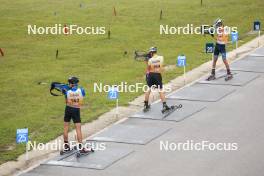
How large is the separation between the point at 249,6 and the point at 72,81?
2658cm

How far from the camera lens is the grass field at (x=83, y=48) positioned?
22.0 m

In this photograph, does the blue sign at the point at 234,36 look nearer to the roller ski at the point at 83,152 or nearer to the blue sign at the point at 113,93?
the blue sign at the point at 113,93

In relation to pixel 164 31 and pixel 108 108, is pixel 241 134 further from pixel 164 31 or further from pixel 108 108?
pixel 164 31

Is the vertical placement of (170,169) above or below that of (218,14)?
below

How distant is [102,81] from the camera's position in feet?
84.8

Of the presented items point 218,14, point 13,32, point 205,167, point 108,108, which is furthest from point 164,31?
point 205,167

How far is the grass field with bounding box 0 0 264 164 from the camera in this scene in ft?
72.0

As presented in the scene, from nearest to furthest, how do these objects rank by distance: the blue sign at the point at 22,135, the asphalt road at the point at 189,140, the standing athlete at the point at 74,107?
the asphalt road at the point at 189,140
the blue sign at the point at 22,135
the standing athlete at the point at 74,107

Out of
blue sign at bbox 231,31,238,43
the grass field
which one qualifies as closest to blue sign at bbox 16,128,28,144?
the grass field

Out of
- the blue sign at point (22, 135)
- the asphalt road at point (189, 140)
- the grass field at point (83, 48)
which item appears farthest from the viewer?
the grass field at point (83, 48)

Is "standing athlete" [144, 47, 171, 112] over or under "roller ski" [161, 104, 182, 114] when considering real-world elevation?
over

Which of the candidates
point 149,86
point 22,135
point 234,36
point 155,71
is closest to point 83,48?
point 234,36

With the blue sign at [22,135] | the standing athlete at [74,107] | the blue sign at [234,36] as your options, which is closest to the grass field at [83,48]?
the blue sign at [22,135]

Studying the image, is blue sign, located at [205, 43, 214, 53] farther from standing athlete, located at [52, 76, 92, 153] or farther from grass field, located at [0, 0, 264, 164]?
standing athlete, located at [52, 76, 92, 153]
